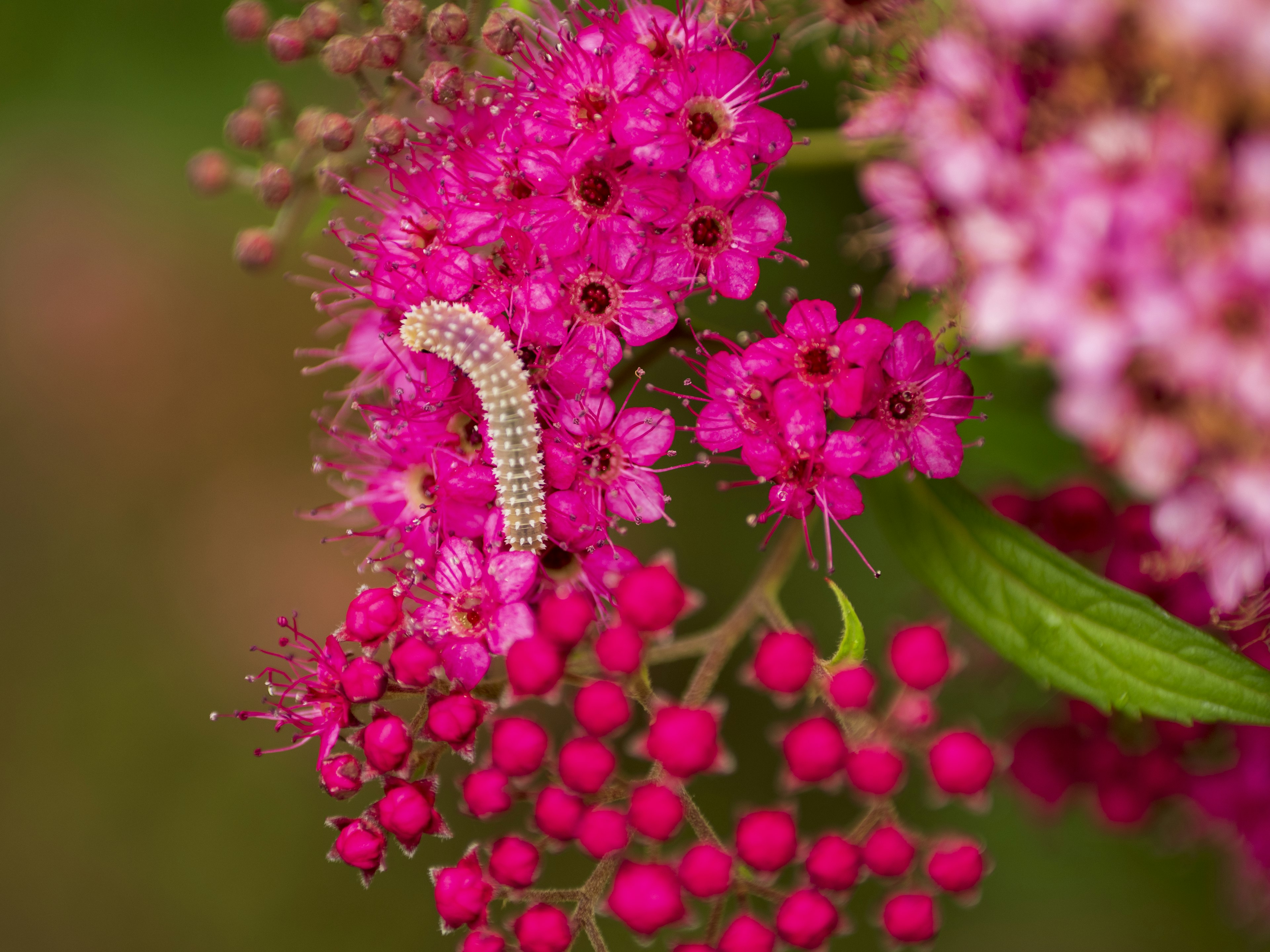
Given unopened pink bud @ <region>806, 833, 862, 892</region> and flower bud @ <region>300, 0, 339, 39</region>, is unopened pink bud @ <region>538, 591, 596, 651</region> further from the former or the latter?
flower bud @ <region>300, 0, 339, 39</region>

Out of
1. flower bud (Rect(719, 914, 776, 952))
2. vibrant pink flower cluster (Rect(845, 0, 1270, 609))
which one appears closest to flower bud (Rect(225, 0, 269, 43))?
vibrant pink flower cluster (Rect(845, 0, 1270, 609))

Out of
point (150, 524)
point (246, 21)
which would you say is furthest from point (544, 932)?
point (150, 524)

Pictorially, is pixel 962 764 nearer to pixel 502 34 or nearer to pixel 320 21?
pixel 502 34

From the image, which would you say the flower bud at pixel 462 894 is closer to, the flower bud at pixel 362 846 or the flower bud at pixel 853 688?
the flower bud at pixel 362 846

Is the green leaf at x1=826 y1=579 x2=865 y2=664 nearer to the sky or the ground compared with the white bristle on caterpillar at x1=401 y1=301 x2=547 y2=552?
nearer to the ground

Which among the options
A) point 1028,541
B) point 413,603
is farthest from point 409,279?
point 1028,541

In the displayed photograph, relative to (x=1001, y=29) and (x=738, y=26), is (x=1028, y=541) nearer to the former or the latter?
(x=1001, y=29)
